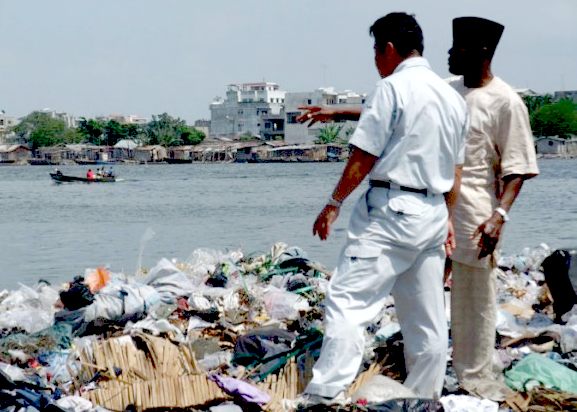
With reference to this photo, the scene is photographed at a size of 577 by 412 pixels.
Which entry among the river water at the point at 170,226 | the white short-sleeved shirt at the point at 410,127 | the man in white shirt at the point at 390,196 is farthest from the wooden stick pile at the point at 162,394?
the river water at the point at 170,226

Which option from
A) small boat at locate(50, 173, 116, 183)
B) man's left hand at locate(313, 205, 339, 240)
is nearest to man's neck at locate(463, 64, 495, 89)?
man's left hand at locate(313, 205, 339, 240)

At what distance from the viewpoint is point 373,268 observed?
3.70 meters

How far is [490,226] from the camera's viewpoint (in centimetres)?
404

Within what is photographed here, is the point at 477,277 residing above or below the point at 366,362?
above

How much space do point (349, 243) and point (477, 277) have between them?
0.75 m

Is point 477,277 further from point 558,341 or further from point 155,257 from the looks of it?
point 155,257

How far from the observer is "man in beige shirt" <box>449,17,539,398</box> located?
409 centimetres

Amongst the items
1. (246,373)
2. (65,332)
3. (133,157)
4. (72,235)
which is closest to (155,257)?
(72,235)

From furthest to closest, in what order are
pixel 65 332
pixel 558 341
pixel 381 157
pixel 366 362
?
pixel 65 332 → pixel 558 341 → pixel 366 362 → pixel 381 157

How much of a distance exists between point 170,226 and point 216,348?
825 inches

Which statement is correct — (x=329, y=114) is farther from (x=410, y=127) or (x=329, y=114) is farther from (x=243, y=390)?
(x=243, y=390)

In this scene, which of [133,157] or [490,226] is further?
[133,157]

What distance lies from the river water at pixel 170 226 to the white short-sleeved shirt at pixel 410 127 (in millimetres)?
5152

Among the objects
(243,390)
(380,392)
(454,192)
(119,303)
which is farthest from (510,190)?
(119,303)
